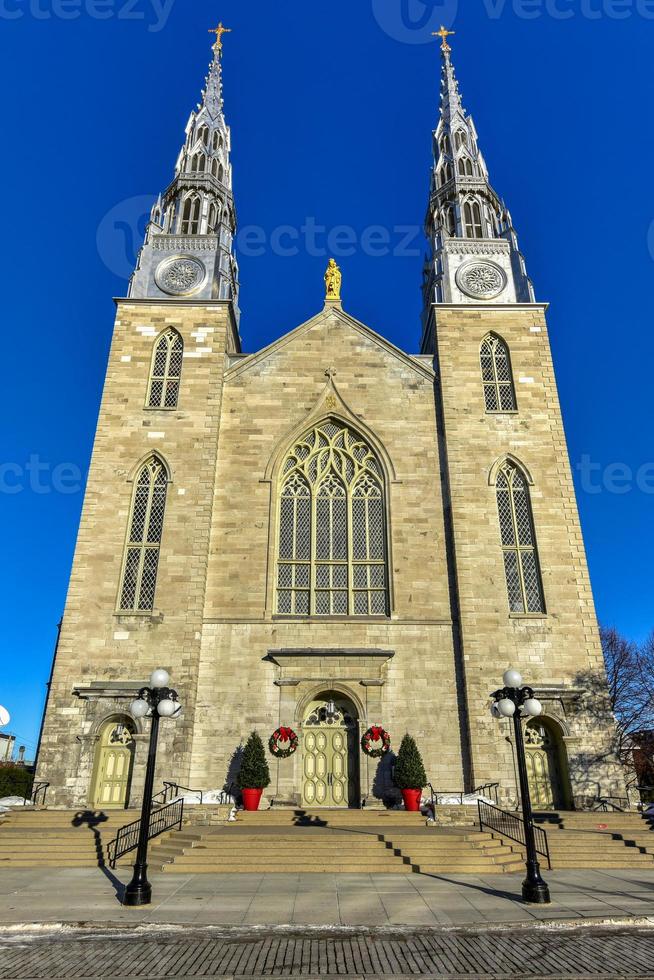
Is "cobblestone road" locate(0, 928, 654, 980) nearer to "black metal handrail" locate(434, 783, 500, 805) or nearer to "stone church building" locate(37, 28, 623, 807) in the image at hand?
"black metal handrail" locate(434, 783, 500, 805)

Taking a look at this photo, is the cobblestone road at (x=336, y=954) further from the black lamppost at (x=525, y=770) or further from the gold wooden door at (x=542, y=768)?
the gold wooden door at (x=542, y=768)

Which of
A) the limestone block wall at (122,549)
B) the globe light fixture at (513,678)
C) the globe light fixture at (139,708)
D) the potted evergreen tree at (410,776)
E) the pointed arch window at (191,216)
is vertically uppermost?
the pointed arch window at (191,216)

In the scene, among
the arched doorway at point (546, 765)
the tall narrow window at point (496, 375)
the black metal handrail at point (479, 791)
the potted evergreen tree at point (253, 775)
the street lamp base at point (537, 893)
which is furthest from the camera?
the tall narrow window at point (496, 375)

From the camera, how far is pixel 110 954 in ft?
24.6

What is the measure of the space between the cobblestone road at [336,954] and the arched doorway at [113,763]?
1033 centimetres

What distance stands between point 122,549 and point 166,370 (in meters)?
7.39

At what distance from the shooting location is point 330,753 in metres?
18.8

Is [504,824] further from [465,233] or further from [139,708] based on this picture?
[465,233]

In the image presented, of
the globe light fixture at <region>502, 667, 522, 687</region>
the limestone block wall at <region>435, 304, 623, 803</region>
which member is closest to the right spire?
the limestone block wall at <region>435, 304, 623, 803</region>

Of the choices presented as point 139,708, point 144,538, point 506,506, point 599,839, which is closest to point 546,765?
point 599,839

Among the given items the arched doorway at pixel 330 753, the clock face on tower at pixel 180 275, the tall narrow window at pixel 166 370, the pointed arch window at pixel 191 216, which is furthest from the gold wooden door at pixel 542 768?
the pointed arch window at pixel 191 216

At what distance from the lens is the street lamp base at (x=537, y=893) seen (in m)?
9.75

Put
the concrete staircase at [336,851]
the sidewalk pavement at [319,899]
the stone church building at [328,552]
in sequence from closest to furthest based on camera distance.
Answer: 1. the sidewalk pavement at [319,899]
2. the concrete staircase at [336,851]
3. the stone church building at [328,552]

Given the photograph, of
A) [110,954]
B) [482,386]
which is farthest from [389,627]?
[110,954]
